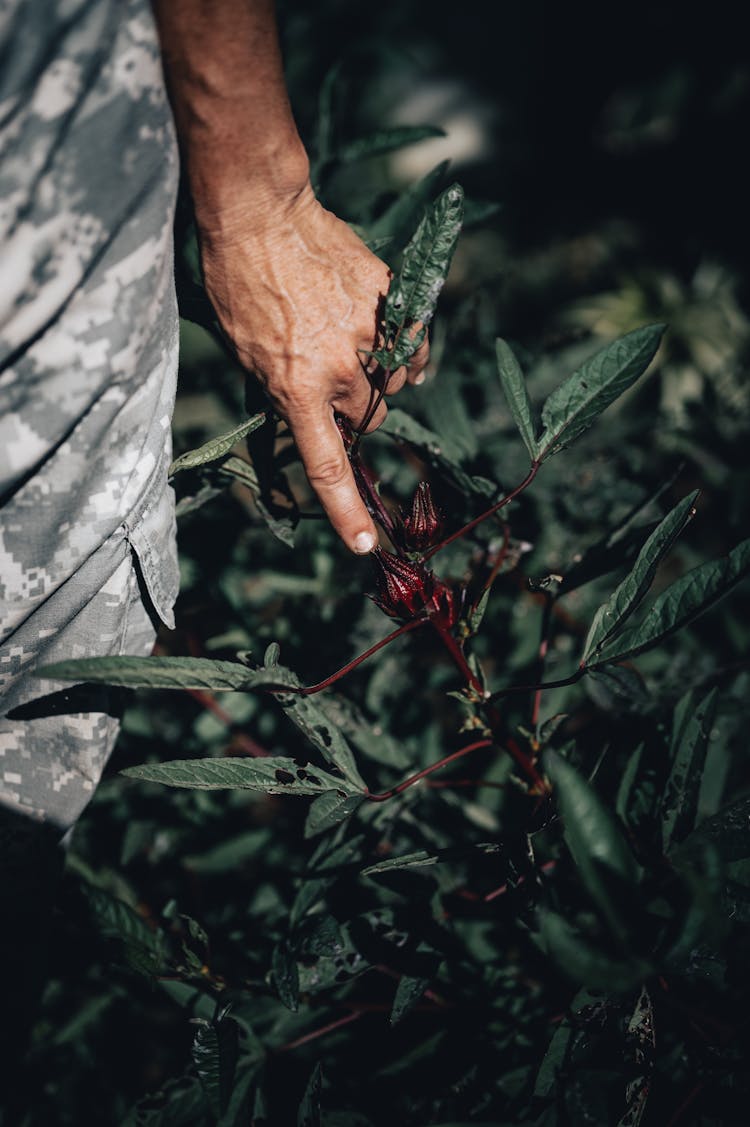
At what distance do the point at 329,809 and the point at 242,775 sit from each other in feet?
0.29

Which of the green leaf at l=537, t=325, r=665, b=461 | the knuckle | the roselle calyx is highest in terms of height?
the knuckle

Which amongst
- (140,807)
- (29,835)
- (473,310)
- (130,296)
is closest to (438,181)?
(473,310)

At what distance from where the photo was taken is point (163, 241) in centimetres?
64

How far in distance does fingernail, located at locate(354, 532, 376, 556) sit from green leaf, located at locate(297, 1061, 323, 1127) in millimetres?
516

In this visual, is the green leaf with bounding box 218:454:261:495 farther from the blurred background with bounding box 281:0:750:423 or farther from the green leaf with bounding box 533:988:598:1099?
the blurred background with bounding box 281:0:750:423

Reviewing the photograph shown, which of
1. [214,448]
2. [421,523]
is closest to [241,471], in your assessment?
[214,448]

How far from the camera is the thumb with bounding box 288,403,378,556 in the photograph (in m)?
0.69

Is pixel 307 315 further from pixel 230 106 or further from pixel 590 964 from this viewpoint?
pixel 590 964

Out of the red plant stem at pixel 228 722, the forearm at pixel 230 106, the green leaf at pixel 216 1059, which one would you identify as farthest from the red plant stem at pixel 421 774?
the forearm at pixel 230 106

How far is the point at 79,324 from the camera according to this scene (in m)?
0.61

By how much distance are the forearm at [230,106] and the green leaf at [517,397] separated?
0.26 m

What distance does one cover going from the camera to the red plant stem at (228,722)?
43.8 inches

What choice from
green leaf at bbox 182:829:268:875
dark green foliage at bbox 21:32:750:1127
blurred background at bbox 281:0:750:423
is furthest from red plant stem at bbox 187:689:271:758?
blurred background at bbox 281:0:750:423

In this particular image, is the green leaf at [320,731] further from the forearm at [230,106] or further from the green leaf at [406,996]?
the forearm at [230,106]
